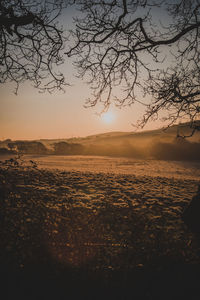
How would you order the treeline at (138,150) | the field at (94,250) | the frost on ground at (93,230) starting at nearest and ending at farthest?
1. the field at (94,250)
2. the frost on ground at (93,230)
3. the treeline at (138,150)

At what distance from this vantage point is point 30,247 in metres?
2.82

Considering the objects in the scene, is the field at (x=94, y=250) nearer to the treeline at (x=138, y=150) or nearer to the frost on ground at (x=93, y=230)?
the frost on ground at (x=93, y=230)

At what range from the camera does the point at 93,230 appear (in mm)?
3760

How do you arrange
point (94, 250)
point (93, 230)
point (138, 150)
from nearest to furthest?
point (94, 250), point (93, 230), point (138, 150)

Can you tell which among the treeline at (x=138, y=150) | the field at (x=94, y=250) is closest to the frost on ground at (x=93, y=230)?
the field at (x=94, y=250)

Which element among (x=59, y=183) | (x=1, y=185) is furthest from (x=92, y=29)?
(x=59, y=183)

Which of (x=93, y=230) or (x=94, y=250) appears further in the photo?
(x=93, y=230)

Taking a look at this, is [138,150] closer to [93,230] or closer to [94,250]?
[93,230]

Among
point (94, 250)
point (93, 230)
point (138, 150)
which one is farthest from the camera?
point (138, 150)

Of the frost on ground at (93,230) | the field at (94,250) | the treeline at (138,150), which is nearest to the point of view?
the field at (94,250)

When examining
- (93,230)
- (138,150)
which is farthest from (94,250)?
(138,150)

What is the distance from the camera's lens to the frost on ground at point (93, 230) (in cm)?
274

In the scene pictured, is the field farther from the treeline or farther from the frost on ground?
the treeline

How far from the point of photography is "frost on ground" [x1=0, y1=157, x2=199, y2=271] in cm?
274
